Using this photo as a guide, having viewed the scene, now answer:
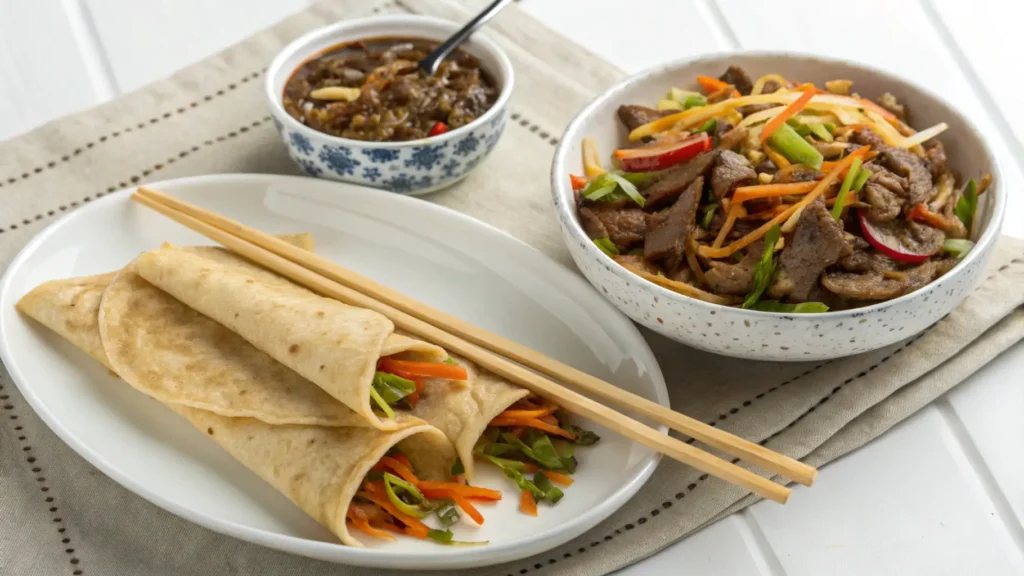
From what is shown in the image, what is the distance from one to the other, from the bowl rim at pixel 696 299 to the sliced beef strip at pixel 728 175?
0.38 m

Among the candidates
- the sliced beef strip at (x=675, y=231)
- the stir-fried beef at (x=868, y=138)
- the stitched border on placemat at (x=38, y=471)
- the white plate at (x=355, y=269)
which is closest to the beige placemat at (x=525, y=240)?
the stitched border on placemat at (x=38, y=471)

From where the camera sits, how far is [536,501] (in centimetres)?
259

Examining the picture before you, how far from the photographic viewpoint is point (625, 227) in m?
3.04

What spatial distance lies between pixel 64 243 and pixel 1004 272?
9.86ft

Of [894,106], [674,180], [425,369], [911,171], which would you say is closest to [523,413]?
[425,369]

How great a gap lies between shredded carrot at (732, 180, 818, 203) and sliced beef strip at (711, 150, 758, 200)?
0.04 metres

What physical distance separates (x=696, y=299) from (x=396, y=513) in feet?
3.13

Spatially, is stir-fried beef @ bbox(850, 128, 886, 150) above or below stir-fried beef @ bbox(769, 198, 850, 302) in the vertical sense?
above

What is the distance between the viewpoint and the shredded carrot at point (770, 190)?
2883mm

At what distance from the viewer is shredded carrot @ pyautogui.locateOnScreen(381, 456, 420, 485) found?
2594 mm

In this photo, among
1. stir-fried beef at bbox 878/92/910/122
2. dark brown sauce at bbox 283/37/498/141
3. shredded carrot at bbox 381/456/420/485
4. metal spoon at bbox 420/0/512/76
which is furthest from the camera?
metal spoon at bbox 420/0/512/76

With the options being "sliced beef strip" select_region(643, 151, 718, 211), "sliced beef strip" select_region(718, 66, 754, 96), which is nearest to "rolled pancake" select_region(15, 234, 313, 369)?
"sliced beef strip" select_region(643, 151, 718, 211)

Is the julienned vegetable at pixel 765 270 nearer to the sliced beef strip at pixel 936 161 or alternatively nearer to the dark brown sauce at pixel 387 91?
the sliced beef strip at pixel 936 161

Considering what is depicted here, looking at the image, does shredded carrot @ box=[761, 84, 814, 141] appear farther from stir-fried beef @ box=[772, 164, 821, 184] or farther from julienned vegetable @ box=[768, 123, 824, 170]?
stir-fried beef @ box=[772, 164, 821, 184]
